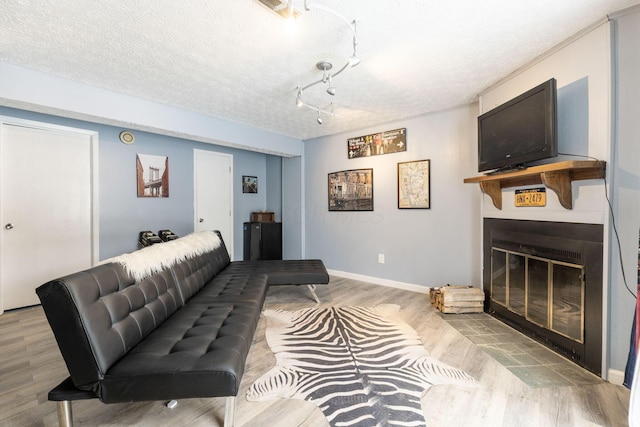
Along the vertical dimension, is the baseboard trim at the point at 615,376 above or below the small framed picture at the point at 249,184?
below

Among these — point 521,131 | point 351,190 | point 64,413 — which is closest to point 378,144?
point 351,190

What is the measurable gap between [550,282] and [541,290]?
0.40ft

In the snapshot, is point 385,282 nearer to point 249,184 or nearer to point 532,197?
point 532,197

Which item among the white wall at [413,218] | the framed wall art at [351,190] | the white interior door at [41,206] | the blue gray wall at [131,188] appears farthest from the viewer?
the framed wall art at [351,190]

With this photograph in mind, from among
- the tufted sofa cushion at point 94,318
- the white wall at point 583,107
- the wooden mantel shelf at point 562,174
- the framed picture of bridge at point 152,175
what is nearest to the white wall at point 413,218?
the wooden mantel shelf at point 562,174

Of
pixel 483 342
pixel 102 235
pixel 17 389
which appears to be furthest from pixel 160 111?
pixel 483 342

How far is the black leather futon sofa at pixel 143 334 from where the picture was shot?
1197mm

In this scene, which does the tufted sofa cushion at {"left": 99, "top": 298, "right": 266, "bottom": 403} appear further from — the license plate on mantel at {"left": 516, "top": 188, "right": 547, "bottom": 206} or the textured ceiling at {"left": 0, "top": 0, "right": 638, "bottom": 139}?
the license plate on mantel at {"left": 516, "top": 188, "right": 547, "bottom": 206}

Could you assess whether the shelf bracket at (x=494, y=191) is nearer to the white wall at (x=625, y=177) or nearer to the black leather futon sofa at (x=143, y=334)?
the white wall at (x=625, y=177)

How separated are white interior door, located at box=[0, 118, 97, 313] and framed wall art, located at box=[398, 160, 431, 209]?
13.0 ft

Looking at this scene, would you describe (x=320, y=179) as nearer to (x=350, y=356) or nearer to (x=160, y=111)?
(x=160, y=111)

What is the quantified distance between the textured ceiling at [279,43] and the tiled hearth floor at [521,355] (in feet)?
7.61

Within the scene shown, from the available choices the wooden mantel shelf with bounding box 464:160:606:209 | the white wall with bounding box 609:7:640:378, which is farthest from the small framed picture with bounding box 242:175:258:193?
the white wall with bounding box 609:7:640:378

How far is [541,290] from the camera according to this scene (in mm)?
2266
